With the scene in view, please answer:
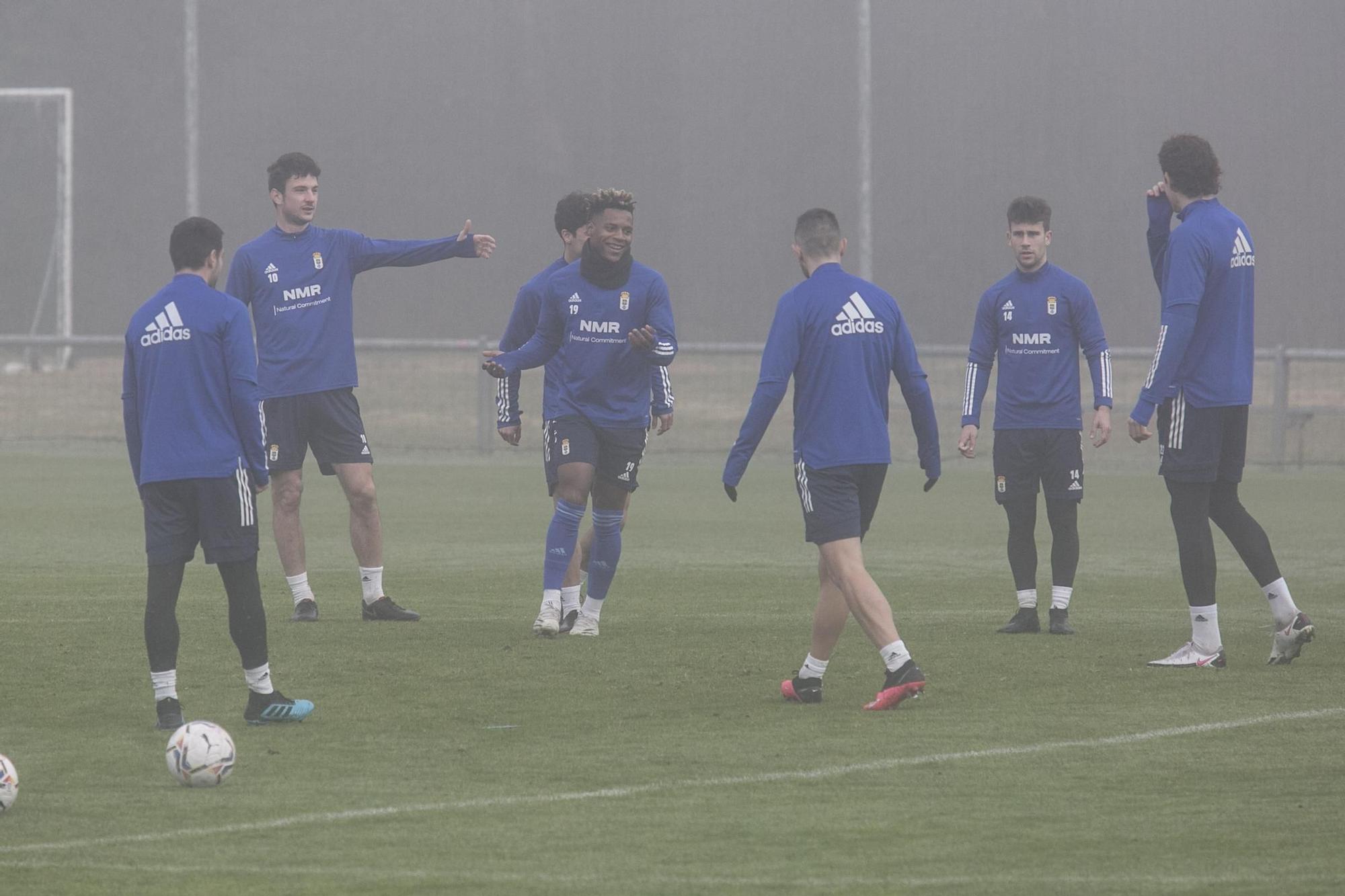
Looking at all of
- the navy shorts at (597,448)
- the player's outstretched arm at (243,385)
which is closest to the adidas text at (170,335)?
the player's outstretched arm at (243,385)

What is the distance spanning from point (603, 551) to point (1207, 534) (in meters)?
2.92

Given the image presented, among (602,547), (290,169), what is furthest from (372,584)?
(290,169)

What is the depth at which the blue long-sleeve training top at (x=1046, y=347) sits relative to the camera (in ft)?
31.3

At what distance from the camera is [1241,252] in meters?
8.11

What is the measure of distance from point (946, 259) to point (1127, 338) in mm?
2953

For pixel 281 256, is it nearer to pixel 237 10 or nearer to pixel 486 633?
pixel 486 633

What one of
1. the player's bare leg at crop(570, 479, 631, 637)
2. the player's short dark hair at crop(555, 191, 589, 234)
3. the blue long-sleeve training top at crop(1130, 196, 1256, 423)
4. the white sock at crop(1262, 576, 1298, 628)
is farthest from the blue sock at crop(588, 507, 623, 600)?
the white sock at crop(1262, 576, 1298, 628)

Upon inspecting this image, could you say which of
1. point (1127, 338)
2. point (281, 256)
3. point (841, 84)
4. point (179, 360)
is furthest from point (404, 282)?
point (179, 360)

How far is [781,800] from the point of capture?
5.66 metres

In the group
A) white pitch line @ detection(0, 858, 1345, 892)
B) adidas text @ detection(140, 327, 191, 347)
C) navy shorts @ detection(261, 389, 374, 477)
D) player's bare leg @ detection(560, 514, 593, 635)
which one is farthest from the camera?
navy shorts @ detection(261, 389, 374, 477)

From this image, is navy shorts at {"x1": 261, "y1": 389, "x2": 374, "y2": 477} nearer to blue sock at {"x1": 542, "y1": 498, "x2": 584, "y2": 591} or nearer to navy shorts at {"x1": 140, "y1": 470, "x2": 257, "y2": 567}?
blue sock at {"x1": 542, "y1": 498, "x2": 584, "y2": 591}

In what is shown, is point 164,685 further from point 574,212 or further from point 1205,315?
point 1205,315

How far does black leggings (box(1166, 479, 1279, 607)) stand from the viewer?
8133mm

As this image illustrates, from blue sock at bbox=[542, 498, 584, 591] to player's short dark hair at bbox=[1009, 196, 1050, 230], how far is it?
262 centimetres
